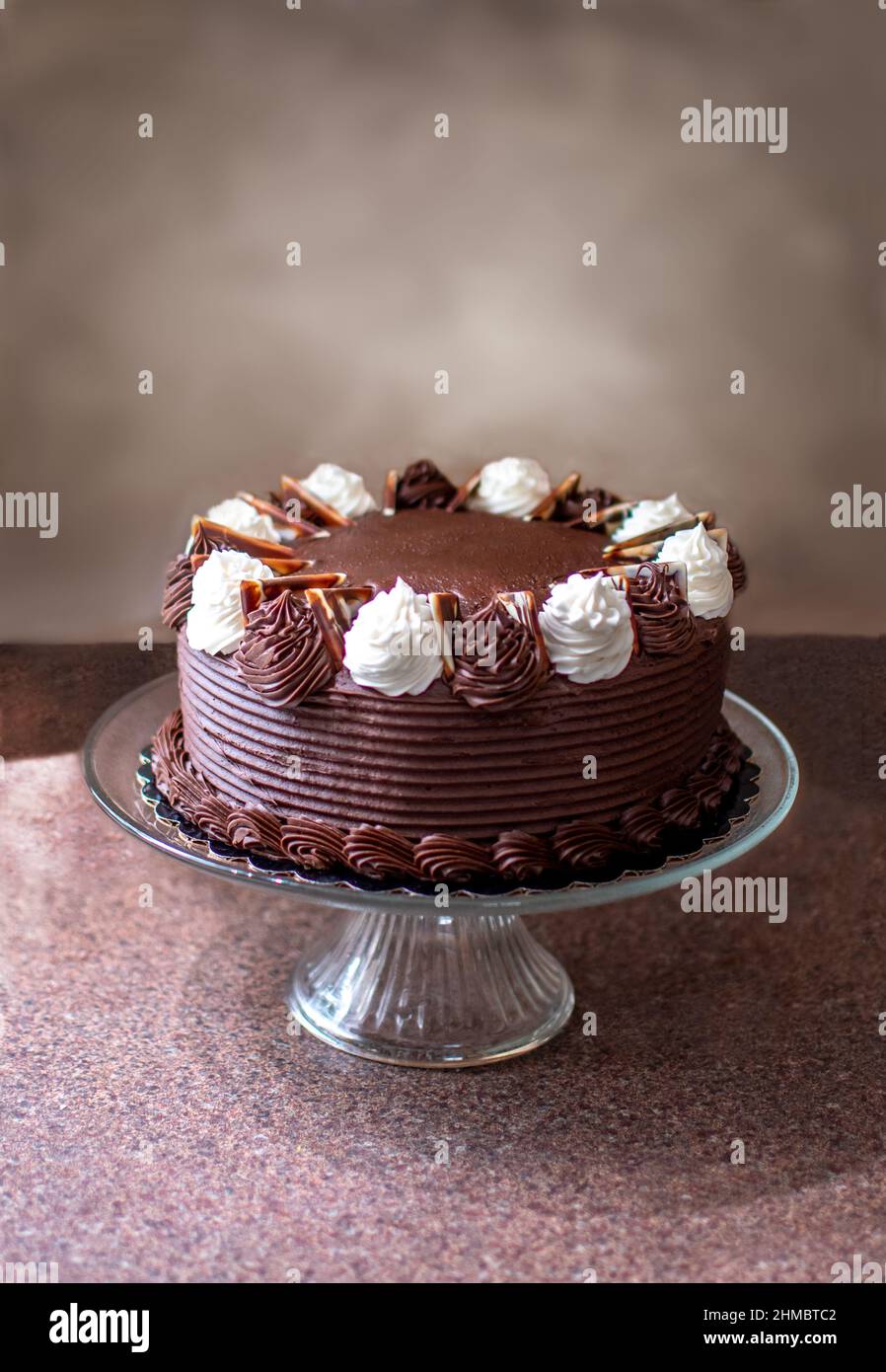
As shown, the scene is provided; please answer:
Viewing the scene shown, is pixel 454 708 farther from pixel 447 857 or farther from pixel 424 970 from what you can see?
pixel 424 970

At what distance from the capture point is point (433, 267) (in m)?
4.79

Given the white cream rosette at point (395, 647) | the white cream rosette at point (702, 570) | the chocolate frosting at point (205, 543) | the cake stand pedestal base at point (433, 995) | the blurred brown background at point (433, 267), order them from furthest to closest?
the blurred brown background at point (433, 267), the cake stand pedestal base at point (433, 995), the chocolate frosting at point (205, 543), the white cream rosette at point (702, 570), the white cream rosette at point (395, 647)

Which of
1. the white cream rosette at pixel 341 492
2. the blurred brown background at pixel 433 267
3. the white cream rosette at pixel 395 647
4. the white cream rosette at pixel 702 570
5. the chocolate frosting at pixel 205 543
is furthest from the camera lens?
the blurred brown background at pixel 433 267

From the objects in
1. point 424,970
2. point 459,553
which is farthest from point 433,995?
point 459,553

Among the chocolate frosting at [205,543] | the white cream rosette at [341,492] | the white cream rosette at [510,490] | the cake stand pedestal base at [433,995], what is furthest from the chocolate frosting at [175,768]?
the white cream rosette at [510,490]

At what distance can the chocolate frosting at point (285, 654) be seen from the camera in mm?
2961

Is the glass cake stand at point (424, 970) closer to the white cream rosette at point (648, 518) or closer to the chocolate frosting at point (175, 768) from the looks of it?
the chocolate frosting at point (175, 768)

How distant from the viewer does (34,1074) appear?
3482mm

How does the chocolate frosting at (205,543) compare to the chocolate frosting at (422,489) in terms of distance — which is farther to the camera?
the chocolate frosting at (422,489)

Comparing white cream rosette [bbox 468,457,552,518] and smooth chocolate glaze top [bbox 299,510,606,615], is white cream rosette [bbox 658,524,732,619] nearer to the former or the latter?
smooth chocolate glaze top [bbox 299,510,606,615]

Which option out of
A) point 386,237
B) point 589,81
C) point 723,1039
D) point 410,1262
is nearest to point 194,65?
point 386,237

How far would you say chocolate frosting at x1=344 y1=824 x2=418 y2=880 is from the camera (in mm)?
2990

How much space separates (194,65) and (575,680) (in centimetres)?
252

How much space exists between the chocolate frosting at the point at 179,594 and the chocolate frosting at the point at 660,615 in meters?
0.87
